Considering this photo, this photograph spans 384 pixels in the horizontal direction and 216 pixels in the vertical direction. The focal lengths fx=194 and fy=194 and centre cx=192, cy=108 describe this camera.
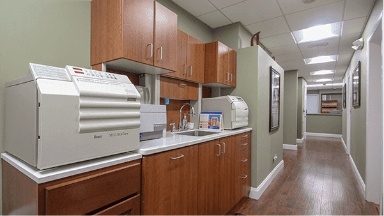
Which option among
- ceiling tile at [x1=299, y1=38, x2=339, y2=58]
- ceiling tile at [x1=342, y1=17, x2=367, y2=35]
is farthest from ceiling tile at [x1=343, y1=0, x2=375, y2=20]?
ceiling tile at [x1=299, y1=38, x2=339, y2=58]

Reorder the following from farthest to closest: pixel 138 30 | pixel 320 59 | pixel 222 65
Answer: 1. pixel 320 59
2. pixel 222 65
3. pixel 138 30

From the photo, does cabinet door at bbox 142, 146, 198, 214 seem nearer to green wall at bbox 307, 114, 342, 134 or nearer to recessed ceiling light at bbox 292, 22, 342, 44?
recessed ceiling light at bbox 292, 22, 342, 44

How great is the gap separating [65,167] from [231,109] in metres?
1.80

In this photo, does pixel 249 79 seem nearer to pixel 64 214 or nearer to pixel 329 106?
pixel 64 214

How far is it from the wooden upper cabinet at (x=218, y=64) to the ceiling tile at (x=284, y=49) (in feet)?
6.32

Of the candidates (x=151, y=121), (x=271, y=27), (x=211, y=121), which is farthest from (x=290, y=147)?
(x=151, y=121)

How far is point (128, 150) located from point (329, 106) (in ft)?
44.0

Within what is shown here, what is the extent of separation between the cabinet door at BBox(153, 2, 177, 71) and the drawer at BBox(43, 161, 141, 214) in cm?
93

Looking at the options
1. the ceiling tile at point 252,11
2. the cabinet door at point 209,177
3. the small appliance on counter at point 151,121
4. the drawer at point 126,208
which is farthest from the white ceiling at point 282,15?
the drawer at point 126,208

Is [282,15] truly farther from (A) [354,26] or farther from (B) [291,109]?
(B) [291,109]

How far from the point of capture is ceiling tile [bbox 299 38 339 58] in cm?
371

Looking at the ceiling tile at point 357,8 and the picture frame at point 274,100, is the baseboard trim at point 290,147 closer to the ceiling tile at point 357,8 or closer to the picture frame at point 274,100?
the picture frame at point 274,100

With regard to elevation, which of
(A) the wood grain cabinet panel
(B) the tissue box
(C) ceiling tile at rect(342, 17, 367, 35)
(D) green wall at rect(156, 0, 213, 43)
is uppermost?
(C) ceiling tile at rect(342, 17, 367, 35)

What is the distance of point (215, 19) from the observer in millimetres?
2814
